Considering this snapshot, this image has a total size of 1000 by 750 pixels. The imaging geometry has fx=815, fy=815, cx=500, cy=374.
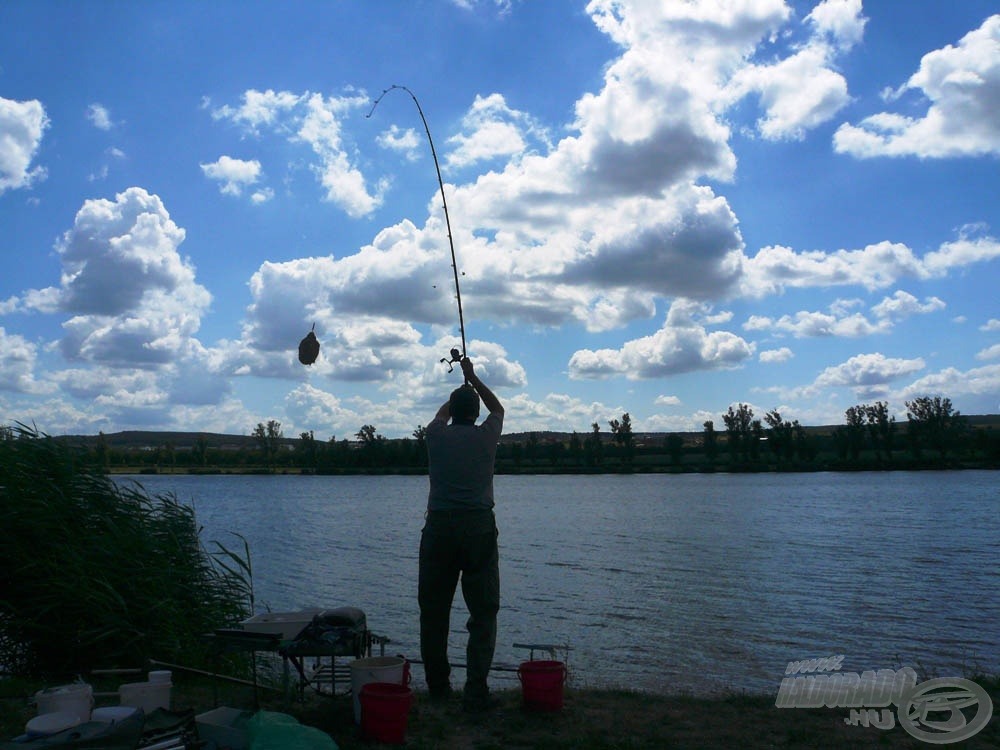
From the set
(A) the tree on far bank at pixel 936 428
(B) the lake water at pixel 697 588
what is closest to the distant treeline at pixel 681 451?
(A) the tree on far bank at pixel 936 428

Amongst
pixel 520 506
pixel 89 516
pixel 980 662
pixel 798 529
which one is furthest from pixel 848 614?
pixel 520 506

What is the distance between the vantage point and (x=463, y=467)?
628cm

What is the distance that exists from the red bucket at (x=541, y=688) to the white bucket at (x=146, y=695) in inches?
105

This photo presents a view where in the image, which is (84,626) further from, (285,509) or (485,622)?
(285,509)

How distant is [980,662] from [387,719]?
11.4 meters

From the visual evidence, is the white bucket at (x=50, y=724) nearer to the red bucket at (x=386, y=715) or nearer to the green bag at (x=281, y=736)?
the green bag at (x=281, y=736)

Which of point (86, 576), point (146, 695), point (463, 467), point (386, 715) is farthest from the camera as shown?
point (86, 576)

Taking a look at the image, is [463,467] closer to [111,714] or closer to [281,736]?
[281,736]

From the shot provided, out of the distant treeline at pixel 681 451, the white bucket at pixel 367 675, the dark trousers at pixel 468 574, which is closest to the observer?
the white bucket at pixel 367 675

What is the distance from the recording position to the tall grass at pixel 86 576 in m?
8.23

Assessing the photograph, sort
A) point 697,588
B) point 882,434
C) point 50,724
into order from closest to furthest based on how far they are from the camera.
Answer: point 50,724, point 697,588, point 882,434

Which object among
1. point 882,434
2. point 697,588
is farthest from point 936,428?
point 697,588

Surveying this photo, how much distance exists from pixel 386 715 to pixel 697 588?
16573 millimetres

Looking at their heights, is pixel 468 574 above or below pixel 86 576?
above
